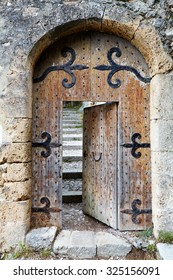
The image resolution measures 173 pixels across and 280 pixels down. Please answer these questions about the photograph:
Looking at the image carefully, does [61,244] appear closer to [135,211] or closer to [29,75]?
[135,211]

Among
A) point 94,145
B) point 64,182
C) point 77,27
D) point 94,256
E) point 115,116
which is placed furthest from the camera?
point 64,182

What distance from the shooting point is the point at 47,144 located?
2.69 meters

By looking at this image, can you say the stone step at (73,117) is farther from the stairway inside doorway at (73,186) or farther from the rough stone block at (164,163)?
the rough stone block at (164,163)

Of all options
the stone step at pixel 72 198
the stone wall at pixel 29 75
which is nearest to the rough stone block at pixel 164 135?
the stone wall at pixel 29 75

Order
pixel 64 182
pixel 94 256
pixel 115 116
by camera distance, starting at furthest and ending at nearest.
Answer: pixel 64 182 → pixel 115 116 → pixel 94 256

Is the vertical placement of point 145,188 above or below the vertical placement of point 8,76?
below

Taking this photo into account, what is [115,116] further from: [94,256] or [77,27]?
[94,256]

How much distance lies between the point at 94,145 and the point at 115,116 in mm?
585

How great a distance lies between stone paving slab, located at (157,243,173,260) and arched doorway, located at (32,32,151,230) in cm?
43

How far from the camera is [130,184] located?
2.71 m

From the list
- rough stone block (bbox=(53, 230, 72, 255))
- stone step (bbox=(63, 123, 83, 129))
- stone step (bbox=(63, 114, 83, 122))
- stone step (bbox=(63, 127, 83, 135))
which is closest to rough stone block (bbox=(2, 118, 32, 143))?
rough stone block (bbox=(53, 230, 72, 255))

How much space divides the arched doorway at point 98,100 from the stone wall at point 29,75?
190 millimetres

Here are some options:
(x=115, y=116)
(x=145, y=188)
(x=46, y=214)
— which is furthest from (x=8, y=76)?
(x=145, y=188)

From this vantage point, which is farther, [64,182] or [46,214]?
[64,182]
